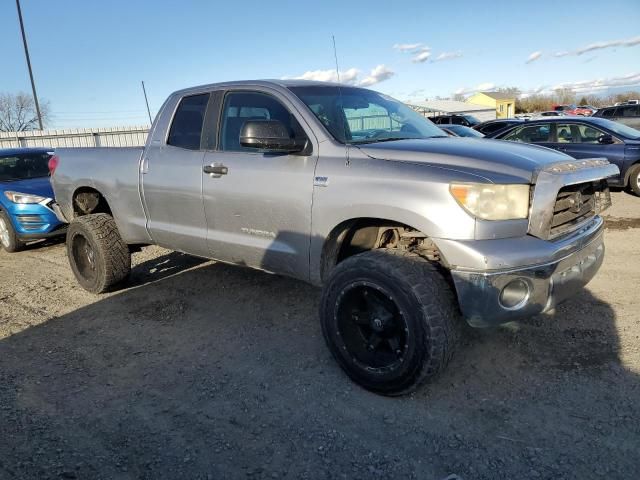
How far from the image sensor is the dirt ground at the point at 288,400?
255cm

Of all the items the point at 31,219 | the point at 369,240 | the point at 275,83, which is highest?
the point at 275,83

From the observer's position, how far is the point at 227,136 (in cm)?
412

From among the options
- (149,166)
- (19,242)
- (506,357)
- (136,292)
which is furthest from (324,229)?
(19,242)

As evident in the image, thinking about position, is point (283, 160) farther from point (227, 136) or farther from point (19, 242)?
point (19, 242)

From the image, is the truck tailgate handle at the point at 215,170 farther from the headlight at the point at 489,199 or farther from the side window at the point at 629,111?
the side window at the point at 629,111

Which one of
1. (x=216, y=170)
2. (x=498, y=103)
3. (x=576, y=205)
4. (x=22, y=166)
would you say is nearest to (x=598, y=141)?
(x=576, y=205)

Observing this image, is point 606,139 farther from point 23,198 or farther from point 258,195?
point 23,198

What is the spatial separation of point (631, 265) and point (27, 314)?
623cm

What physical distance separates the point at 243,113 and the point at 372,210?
1.63m

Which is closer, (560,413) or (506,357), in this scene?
(560,413)

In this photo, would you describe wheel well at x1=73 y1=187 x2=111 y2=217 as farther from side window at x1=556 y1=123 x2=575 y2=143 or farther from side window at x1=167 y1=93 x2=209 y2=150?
side window at x1=556 y1=123 x2=575 y2=143

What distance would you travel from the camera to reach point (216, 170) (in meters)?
4.02

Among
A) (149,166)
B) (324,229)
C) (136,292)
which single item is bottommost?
(136,292)

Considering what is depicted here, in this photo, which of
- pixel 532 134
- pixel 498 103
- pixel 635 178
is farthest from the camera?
pixel 498 103
